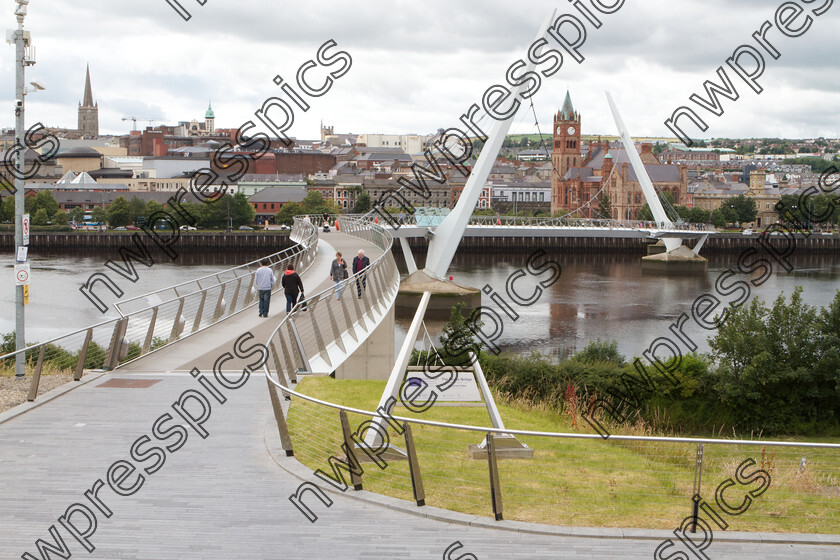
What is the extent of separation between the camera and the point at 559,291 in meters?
43.7

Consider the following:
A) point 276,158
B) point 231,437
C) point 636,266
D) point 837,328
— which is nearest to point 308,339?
point 231,437

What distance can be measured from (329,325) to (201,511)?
219 inches

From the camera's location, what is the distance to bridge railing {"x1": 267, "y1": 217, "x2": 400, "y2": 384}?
9.36 meters

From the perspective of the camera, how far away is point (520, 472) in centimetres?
669

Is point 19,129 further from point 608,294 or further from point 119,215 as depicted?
point 119,215

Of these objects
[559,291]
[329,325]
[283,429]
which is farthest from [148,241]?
[283,429]

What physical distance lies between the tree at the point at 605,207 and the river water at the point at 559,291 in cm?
3373

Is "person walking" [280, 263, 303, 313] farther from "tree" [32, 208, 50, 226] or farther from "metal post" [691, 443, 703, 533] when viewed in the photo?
"tree" [32, 208, 50, 226]

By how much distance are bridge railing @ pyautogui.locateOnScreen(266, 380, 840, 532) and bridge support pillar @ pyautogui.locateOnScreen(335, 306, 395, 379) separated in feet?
23.0

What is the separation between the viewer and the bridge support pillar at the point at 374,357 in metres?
14.3

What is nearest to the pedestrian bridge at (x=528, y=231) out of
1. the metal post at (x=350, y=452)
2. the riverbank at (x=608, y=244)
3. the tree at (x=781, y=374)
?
the riverbank at (x=608, y=244)

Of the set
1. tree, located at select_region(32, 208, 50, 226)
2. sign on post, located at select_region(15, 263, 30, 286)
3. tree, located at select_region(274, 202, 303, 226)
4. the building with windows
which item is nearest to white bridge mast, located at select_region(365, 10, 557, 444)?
sign on post, located at select_region(15, 263, 30, 286)

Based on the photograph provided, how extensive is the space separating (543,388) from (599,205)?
93.5m

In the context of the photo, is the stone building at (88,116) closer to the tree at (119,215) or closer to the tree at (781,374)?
the tree at (119,215)
